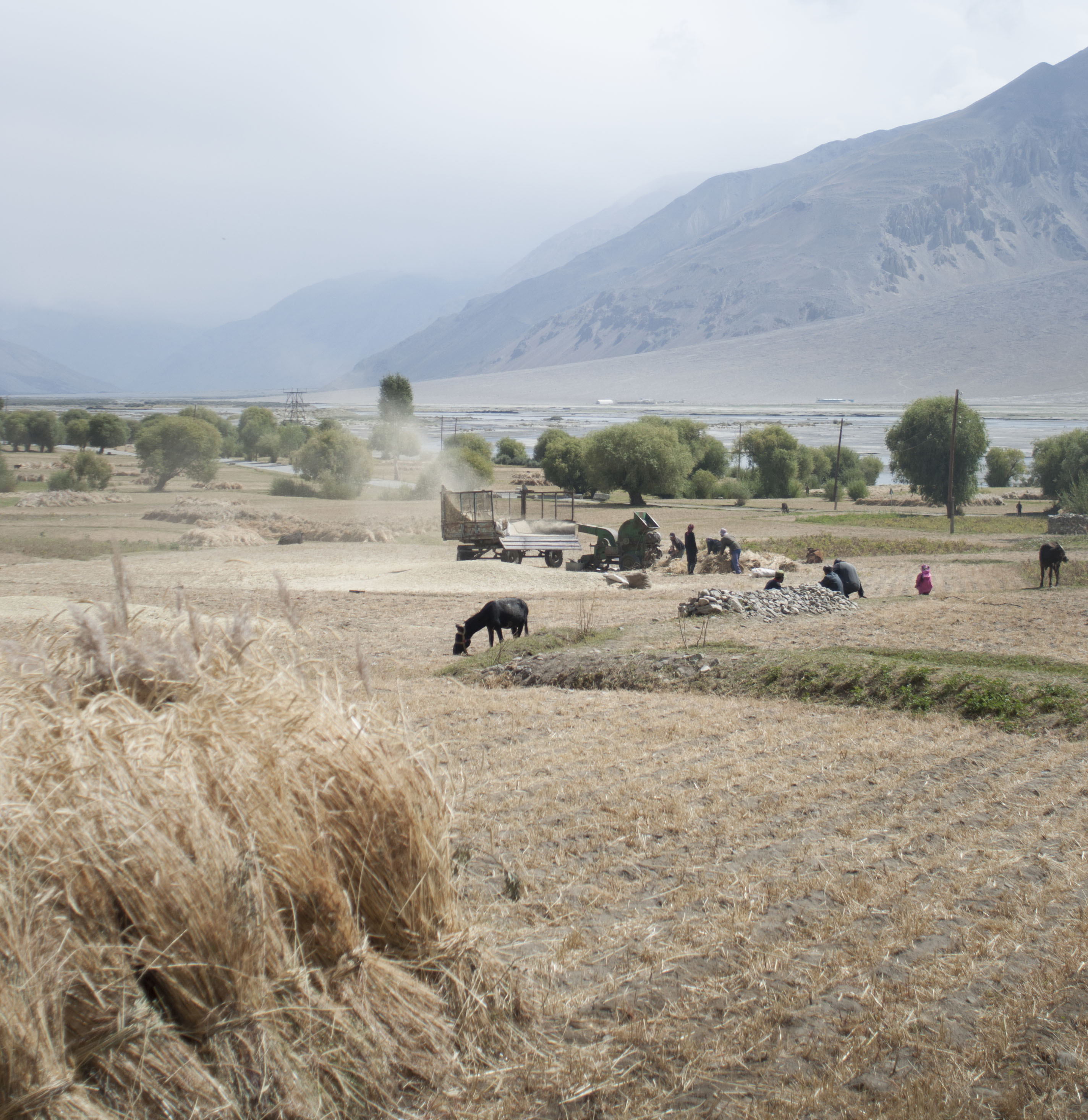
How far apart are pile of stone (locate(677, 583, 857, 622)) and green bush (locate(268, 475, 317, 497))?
53.5 metres

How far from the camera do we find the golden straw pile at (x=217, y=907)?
10.6 feet

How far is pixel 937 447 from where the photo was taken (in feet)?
219

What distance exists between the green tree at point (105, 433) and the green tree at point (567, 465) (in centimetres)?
4627

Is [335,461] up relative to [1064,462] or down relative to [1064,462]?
up

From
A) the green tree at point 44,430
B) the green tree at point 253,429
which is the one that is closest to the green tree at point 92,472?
the green tree at point 44,430

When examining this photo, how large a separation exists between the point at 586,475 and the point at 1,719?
72.1 meters

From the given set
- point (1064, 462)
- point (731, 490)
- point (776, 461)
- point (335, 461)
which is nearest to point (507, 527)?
point (335, 461)

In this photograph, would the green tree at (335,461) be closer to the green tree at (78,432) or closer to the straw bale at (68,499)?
the straw bale at (68,499)

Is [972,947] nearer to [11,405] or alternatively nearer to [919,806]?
[919,806]

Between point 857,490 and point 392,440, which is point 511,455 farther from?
point 857,490

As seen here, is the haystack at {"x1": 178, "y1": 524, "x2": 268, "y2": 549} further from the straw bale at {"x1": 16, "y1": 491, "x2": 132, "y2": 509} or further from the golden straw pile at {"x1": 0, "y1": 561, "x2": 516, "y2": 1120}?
the golden straw pile at {"x1": 0, "y1": 561, "x2": 516, "y2": 1120}

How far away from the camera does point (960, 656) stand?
1263cm

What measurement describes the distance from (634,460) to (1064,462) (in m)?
29.2

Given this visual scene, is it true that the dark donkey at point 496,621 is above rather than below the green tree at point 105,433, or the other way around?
below
